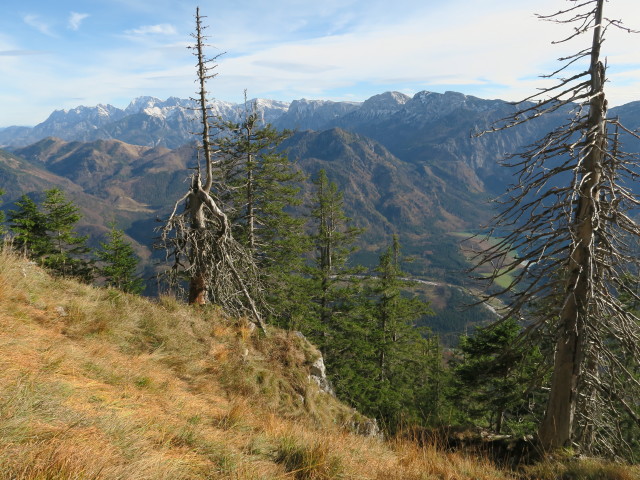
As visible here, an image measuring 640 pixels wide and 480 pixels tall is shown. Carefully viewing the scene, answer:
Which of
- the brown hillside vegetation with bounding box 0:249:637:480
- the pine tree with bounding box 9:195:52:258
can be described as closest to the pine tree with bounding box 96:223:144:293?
the pine tree with bounding box 9:195:52:258

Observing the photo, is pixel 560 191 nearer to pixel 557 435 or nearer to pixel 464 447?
pixel 557 435

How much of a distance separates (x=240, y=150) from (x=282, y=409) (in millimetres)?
15383

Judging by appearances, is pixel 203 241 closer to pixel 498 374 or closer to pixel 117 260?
pixel 498 374

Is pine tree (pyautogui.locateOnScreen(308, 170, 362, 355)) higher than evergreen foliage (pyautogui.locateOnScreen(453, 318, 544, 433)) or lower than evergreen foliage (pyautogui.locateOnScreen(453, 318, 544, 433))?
higher

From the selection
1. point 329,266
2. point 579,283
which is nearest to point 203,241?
point 579,283

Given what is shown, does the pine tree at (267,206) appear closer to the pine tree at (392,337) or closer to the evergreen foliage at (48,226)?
the pine tree at (392,337)

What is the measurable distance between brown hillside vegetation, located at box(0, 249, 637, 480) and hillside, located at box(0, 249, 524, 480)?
17 mm

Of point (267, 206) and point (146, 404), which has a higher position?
point (267, 206)

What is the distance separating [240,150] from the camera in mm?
19766

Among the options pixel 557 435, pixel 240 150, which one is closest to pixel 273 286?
pixel 240 150

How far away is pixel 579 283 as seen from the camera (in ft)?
20.8

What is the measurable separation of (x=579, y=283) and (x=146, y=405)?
24.8 ft

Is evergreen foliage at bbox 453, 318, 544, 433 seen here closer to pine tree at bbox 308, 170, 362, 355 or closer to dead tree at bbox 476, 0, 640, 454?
pine tree at bbox 308, 170, 362, 355

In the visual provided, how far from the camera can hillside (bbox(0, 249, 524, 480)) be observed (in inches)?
104
